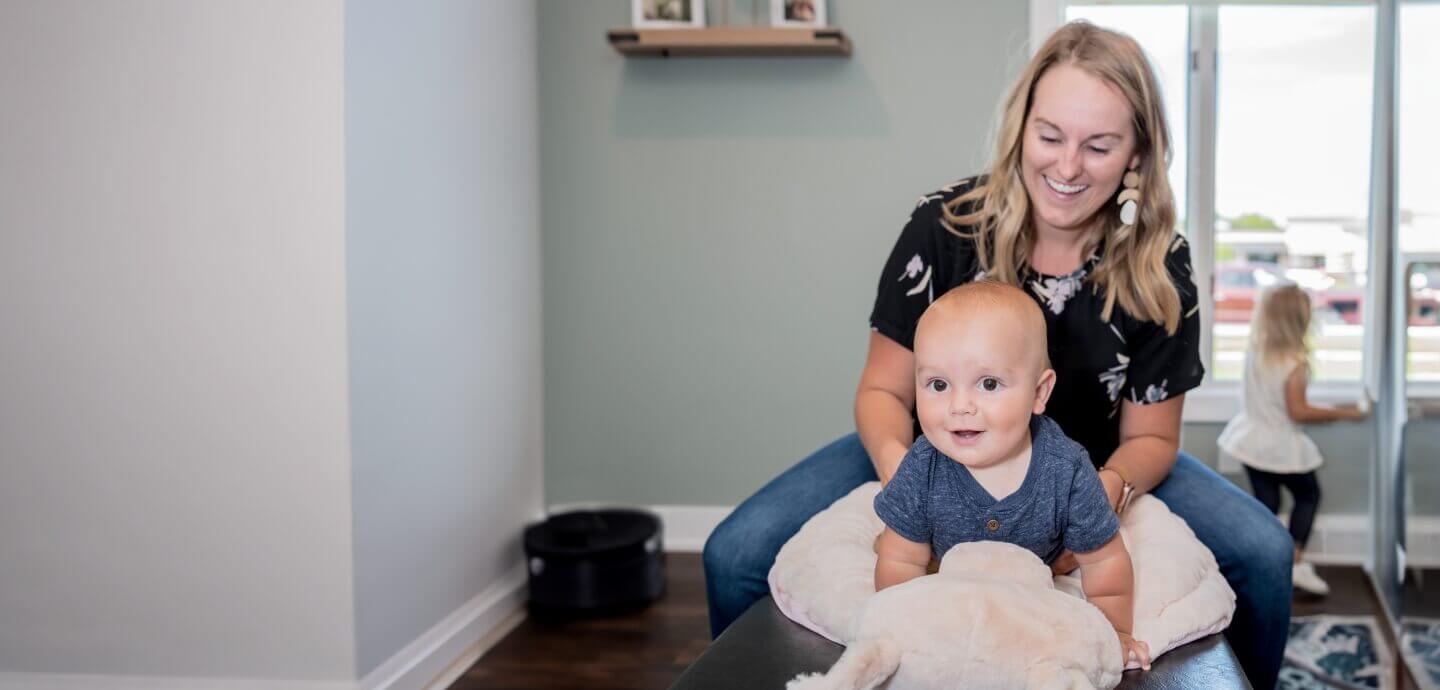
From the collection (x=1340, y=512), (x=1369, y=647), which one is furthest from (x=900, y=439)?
(x=1340, y=512)

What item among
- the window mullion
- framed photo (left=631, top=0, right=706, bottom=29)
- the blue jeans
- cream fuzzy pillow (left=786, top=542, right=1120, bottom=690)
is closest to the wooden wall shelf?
Answer: framed photo (left=631, top=0, right=706, bottom=29)

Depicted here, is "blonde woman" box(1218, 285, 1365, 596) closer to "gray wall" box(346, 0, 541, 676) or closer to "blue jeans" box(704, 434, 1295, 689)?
"blue jeans" box(704, 434, 1295, 689)

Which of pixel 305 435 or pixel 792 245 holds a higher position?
pixel 792 245

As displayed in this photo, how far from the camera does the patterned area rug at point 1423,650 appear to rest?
216cm

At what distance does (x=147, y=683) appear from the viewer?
1996 millimetres

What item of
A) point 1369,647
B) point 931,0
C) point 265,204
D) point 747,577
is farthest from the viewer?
point 931,0

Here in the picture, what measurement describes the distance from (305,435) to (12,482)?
541mm

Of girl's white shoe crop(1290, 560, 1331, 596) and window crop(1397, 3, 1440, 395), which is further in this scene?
girl's white shoe crop(1290, 560, 1331, 596)

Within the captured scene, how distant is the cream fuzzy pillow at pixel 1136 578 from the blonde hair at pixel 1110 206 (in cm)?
31

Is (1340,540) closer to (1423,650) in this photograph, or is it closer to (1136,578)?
(1423,650)

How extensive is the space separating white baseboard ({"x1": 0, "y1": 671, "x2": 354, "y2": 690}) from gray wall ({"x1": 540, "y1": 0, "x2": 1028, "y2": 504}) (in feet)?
4.53

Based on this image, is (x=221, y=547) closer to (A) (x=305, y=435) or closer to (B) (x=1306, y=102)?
(A) (x=305, y=435)

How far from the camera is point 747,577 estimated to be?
5.28ft

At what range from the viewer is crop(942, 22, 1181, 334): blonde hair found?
1530 mm
